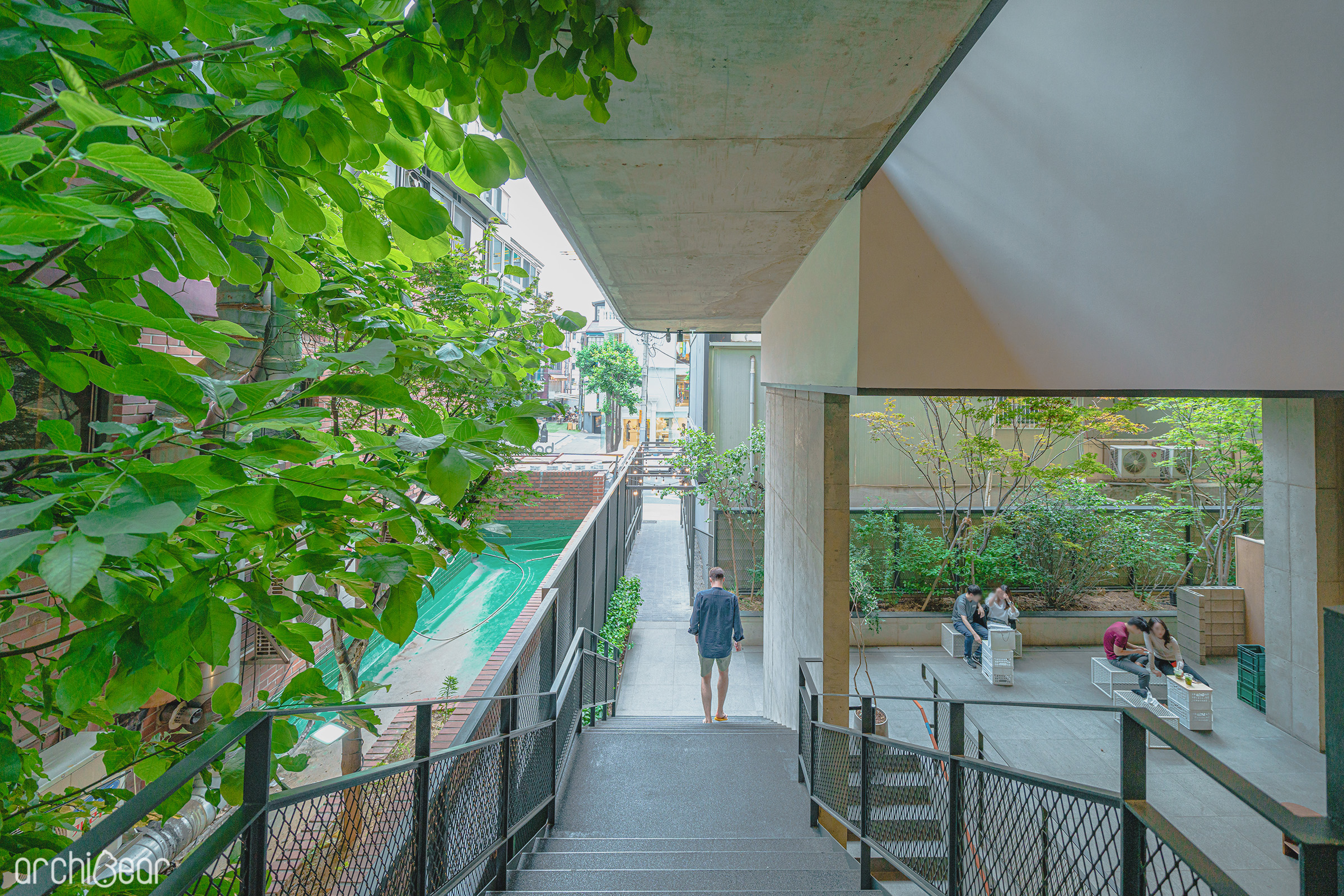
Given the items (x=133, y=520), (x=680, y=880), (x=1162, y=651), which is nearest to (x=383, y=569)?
(x=133, y=520)

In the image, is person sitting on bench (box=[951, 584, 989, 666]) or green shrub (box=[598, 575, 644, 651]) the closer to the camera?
person sitting on bench (box=[951, 584, 989, 666])

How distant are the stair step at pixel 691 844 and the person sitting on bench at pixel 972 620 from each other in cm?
532

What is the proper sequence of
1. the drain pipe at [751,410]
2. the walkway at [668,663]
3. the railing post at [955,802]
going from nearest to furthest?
the railing post at [955,802]
the walkway at [668,663]
the drain pipe at [751,410]

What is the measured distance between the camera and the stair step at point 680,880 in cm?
339

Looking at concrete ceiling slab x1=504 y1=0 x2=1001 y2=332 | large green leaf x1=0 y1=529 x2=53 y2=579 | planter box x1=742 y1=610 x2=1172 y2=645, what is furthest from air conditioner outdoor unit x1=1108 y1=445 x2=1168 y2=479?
large green leaf x1=0 y1=529 x2=53 y2=579

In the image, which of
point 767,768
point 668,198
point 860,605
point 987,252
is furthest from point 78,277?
point 860,605

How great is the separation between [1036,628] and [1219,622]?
2.20 m

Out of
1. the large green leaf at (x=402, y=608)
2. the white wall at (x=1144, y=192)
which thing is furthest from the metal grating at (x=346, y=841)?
the white wall at (x=1144, y=192)

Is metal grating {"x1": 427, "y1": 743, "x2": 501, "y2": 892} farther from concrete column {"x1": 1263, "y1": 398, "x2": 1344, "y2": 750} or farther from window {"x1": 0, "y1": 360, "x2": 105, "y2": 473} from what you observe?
concrete column {"x1": 1263, "y1": 398, "x2": 1344, "y2": 750}

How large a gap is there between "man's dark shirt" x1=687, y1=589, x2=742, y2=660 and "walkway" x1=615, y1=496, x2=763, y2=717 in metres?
1.49

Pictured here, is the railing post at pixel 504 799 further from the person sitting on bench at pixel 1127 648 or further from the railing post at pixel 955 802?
the person sitting on bench at pixel 1127 648

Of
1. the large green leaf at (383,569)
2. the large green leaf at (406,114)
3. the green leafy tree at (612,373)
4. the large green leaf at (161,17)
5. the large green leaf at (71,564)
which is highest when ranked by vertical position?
the green leafy tree at (612,373)

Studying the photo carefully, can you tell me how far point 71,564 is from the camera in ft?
2.03

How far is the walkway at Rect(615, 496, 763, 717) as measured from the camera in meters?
8.55
